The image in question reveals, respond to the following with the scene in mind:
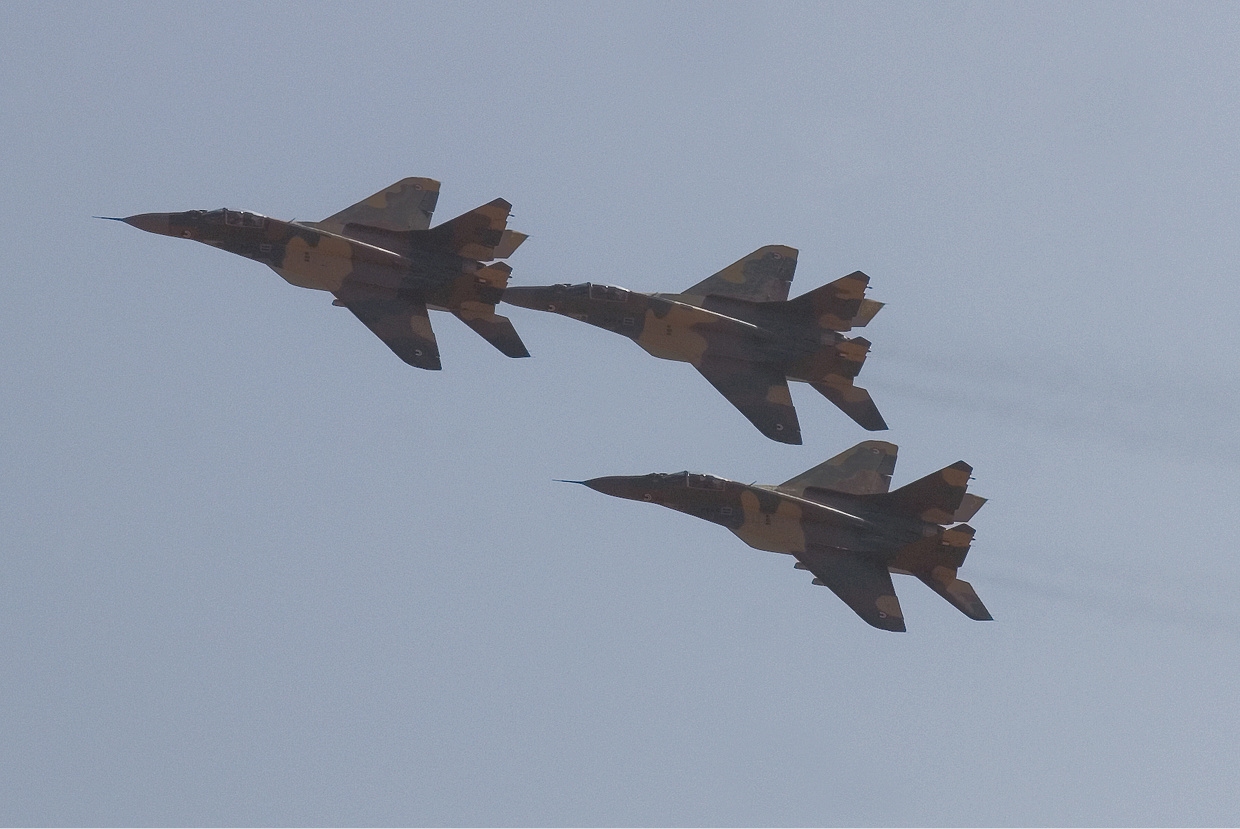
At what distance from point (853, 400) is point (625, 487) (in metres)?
9.89

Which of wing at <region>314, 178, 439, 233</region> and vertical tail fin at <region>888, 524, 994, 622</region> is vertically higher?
wing at <region>314, 178, 439, 233</region>

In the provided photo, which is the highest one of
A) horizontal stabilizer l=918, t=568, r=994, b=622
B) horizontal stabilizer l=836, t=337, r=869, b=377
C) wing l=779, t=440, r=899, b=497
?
horizontal stabilizer l=836, t=337, r=869, b=377

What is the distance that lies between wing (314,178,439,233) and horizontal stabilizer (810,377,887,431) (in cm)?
1583

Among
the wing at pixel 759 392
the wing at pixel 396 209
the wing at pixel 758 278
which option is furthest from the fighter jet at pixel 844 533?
the wing at pixel 396 209

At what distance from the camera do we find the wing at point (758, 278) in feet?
294

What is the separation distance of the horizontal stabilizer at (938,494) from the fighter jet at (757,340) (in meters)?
4.48

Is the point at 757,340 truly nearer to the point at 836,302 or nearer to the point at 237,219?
the point at 836,302

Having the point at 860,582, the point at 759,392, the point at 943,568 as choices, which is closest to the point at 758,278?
the point at 759,392

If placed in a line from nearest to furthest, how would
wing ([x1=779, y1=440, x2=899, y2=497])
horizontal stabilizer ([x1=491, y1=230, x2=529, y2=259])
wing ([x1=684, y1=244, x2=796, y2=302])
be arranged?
wing ([x1=779, y1=440, x2=899, y2=497]) < horizontal stabilizer ([x1=491, y1=230, x2=529, y2=259]) < wing ([x1=684, y1=244, x2=796, y2=302])

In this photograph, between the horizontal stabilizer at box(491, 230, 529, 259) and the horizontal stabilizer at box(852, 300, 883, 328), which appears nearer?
the horizontal stabilizer at box(491, 230, 529, 259)

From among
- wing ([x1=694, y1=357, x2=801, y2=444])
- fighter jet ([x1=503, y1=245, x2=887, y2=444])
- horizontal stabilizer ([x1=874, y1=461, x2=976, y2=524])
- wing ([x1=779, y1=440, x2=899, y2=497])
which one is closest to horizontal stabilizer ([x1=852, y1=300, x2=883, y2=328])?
fighter jet ([x1=503, y1=245, x2=887, y2=444])

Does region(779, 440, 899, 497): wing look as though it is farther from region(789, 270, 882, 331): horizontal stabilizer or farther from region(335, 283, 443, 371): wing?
region(335, 283, 443, 371): wing

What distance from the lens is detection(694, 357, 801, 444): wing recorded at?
283 ft

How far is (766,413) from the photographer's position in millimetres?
86375
